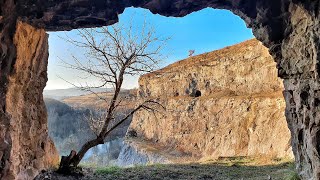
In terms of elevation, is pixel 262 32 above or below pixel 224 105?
above

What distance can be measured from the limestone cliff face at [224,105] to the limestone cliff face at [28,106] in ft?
20.7

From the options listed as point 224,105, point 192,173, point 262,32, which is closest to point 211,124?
point 224,105

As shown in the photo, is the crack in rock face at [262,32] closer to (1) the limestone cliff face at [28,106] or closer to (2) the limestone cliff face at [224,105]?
(1) the limestone cliff face at [28,106]

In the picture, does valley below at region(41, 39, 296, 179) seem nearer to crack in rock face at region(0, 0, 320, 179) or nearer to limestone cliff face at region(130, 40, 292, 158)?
limestone cliff face at region(130, 40, 292, 158)

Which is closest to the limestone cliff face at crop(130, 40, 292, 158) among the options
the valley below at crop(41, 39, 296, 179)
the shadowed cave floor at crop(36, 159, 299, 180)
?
the valley below at crop(41, 39, 296, 179)

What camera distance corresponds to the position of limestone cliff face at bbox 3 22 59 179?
653cm

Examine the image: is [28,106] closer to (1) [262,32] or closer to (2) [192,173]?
(1) [262,32]

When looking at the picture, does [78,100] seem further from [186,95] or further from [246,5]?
[246,5]

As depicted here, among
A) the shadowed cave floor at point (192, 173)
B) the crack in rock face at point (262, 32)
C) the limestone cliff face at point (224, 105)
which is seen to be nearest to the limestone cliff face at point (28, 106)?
the crack in rock face at point (262, 32)

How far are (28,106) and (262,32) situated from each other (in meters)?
5.35

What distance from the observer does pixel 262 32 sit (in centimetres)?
677

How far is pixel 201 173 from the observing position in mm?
11102

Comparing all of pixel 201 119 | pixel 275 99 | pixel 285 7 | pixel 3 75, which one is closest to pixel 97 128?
pixel 3 75

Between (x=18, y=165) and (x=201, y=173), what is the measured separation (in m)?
6.16
